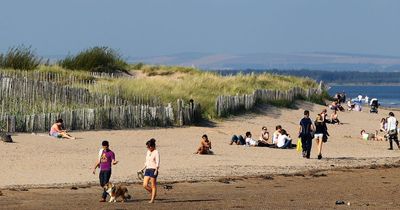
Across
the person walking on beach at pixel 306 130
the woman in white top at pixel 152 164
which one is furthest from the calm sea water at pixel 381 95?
the woman in white top at pixel 152 164

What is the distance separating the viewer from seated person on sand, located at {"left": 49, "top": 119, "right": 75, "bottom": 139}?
24.4 meters

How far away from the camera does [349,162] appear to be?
25.3m

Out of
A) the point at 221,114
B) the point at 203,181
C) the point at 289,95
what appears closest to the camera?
the point at 203,181

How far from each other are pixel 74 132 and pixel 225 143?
4566 mm

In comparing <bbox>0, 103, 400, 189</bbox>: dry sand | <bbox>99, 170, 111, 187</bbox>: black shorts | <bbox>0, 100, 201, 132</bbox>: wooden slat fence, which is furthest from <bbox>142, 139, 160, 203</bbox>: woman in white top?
<bbox>0, 100, 201, 132</bbox>: wooden slat fence

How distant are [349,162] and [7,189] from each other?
11.0 meters

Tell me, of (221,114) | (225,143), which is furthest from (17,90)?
(221,114)

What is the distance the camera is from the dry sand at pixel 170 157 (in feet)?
64.0

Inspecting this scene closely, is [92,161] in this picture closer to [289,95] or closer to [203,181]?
[203,181]

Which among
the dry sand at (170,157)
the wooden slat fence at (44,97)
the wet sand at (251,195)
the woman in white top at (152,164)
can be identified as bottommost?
the wet sand at (251,195)

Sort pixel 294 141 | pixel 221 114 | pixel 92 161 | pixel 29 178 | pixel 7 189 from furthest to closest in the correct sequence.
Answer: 1. pixel 221 114
2. pixel 294 141
3. pixel 92 161
4. pixel 29 178
5. pixel 7 189

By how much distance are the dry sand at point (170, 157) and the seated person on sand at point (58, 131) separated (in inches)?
13.1

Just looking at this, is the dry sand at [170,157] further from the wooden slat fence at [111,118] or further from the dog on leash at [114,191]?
the dog on leash at [114,191]

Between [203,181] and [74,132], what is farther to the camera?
[74,132]
